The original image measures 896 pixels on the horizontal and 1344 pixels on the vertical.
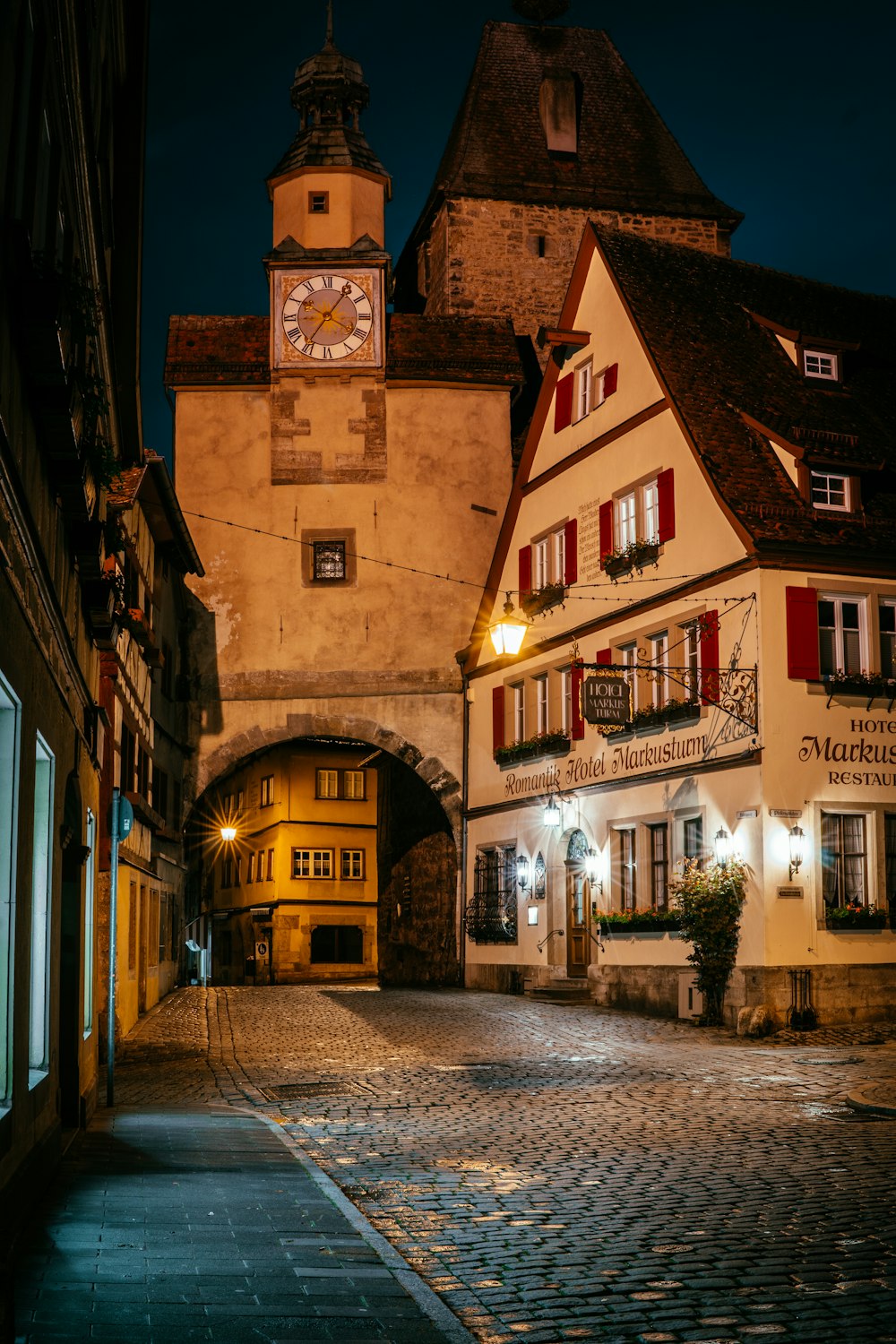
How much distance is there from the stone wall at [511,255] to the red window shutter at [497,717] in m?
13.1

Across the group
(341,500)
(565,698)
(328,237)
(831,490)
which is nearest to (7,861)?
(831,490)

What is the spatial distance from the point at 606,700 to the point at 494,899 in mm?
8449

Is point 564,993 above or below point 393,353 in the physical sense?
below

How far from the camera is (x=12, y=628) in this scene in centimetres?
672

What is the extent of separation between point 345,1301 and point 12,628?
2.97 meters

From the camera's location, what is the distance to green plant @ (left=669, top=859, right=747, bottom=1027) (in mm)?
21703

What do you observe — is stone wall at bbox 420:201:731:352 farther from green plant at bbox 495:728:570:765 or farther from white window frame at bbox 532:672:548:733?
green plant at bbox 495:728:570:765

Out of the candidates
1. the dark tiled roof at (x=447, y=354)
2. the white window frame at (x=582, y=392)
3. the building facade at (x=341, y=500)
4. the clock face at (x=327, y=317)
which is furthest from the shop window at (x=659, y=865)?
the clock face at (x=327, y=317)

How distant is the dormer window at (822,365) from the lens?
2664 centimetres

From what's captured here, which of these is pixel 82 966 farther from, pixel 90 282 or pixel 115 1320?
pixel 115 1320

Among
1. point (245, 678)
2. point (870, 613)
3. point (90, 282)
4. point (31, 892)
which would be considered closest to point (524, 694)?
point (245, 678)

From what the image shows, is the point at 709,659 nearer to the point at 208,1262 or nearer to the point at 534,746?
the point at 534,746

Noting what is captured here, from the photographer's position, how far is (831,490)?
23.8 metres

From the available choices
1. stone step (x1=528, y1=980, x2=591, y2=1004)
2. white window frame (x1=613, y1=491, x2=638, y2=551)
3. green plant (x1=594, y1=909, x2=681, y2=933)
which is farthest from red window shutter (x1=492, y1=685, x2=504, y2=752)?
green plant (x1=594, y1=909, x2=681, y2=933)
